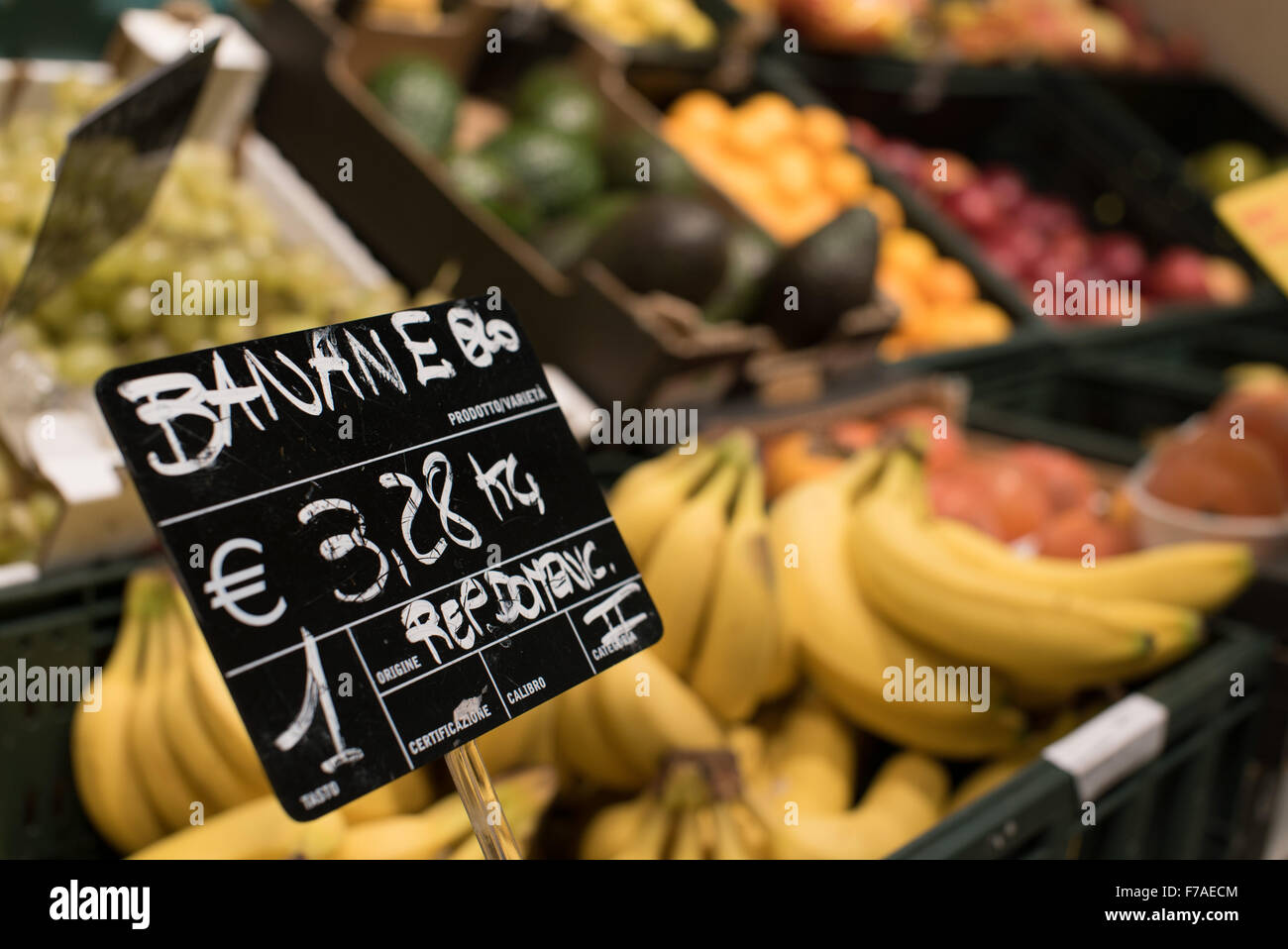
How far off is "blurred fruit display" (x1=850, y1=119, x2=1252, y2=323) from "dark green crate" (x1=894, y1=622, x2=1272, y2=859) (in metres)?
1.79

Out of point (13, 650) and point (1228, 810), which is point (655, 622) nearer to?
point (13, 650)

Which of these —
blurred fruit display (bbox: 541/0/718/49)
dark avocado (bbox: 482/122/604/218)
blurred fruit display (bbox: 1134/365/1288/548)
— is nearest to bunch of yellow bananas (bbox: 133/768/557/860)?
blurred fruit display (bbox: 1134/365/1288/548)

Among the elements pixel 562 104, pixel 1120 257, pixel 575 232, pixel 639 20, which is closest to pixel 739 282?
pixel 575 232

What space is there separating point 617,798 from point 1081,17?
3.63m

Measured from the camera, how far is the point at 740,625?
Answer: 2.93 feet

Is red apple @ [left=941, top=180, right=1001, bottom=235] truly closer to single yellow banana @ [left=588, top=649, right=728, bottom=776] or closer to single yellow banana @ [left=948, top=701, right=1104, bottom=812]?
single yellow banana @ [left=948, top=701, right=1104, bottom=812]

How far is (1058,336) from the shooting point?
215 cm

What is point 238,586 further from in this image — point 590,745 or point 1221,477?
point 1221,477

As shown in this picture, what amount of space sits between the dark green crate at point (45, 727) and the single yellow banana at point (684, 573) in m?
0.49

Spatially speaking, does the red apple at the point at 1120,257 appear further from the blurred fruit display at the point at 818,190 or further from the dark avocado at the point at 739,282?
the dark avocado at the point at 739,282

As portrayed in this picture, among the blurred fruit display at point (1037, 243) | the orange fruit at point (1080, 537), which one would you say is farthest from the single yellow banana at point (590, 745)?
the blurred fruit display at point (1037, 243)

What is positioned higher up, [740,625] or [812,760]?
[740,625]

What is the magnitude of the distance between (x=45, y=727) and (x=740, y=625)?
2.01 ft

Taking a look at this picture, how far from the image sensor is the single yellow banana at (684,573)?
904 millimetres
